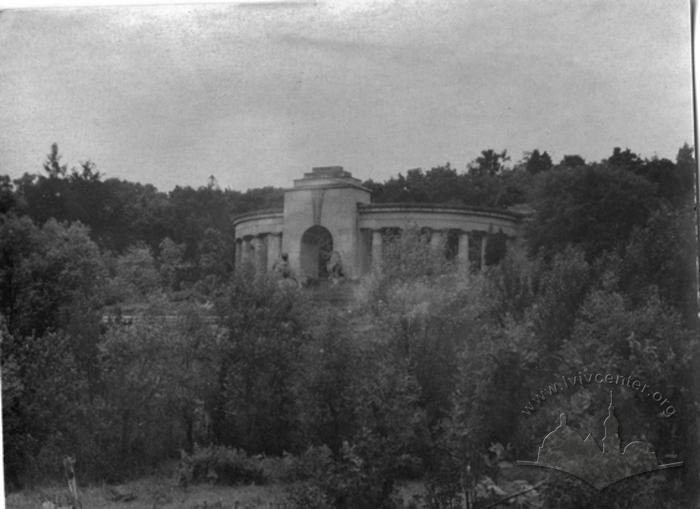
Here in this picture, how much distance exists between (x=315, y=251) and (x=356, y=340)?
124 centimetres

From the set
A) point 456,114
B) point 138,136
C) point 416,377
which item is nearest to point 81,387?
point 138,136

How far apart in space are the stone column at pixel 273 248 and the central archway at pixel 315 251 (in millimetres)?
247

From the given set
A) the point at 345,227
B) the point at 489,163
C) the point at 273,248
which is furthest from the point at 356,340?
the point at 489,163

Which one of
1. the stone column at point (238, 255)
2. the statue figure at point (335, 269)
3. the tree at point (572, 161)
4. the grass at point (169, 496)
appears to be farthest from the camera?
the statue figure at point (335, 269)

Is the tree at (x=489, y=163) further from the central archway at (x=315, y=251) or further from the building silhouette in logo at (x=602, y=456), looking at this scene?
the building silhouette in logo at (x=602, y=456)

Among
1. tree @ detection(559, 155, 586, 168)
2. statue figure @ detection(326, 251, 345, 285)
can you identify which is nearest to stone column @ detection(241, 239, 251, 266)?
statue figure @ detection(326, 251, 345, 285)

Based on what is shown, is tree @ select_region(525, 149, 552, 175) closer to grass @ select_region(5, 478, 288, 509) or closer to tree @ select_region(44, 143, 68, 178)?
grass @ select_region(5, 478, 288, 509)

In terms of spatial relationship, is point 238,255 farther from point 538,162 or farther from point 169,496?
point 538,162

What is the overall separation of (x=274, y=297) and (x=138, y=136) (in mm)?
1963

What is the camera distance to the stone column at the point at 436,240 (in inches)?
404

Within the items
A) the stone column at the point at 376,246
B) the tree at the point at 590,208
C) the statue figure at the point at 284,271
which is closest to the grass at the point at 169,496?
the statue figure at the point at 284,271

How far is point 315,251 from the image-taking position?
10680 millimetres

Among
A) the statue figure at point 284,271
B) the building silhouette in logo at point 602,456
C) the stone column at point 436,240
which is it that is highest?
the stone column at point 436,240

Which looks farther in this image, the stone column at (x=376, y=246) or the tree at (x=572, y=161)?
the stone column at (x=376, y=246)
